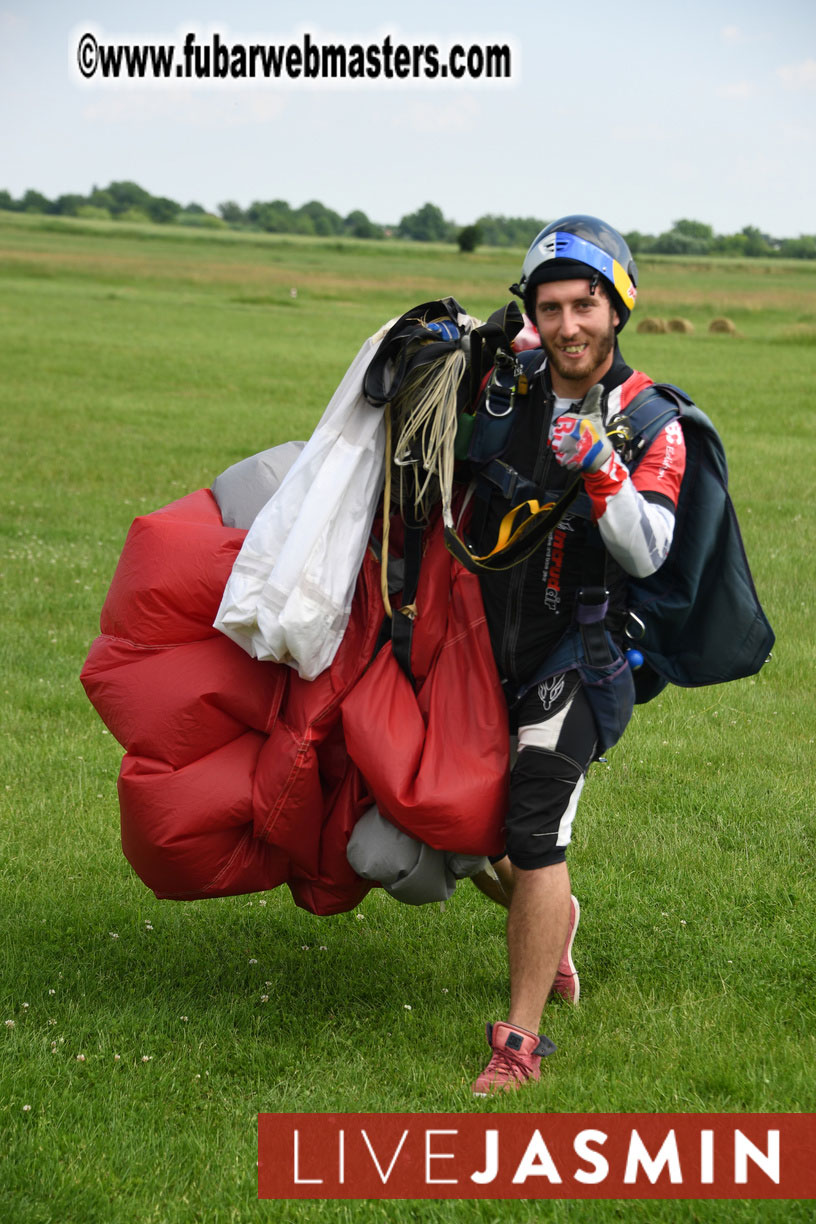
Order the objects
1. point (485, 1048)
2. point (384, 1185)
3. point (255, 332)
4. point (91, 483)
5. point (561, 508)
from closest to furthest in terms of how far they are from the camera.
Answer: point (384, 1185), point (561, 508), point (485, 1048), point (91, 483), point (255, 332)

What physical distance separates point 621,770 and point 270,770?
3.07 metres

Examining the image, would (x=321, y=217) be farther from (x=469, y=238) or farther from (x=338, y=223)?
(x=469, y=238)

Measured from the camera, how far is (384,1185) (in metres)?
3.50

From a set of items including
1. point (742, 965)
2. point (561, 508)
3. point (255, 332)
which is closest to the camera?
point (561, 508)

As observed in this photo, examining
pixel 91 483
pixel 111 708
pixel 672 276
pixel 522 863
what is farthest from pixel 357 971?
pixel 672 276

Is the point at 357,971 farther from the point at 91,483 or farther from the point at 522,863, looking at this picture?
the point at 91,483

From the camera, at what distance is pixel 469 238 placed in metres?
117

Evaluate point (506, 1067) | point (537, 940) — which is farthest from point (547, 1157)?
point (537, 940)

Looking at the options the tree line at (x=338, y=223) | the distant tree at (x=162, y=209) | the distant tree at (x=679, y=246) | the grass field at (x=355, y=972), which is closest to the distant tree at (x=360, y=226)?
the tree line at (x=338, y=223)

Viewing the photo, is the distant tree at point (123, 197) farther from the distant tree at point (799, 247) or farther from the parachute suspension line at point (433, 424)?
the parachute suspension line at point (433, 424)

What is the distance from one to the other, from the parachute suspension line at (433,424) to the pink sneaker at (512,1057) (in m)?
1.61

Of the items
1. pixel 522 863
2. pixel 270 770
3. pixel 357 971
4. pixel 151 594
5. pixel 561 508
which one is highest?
pixel 561 508

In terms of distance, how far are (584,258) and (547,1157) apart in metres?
2.63

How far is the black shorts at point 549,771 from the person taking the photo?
3.99 metres
